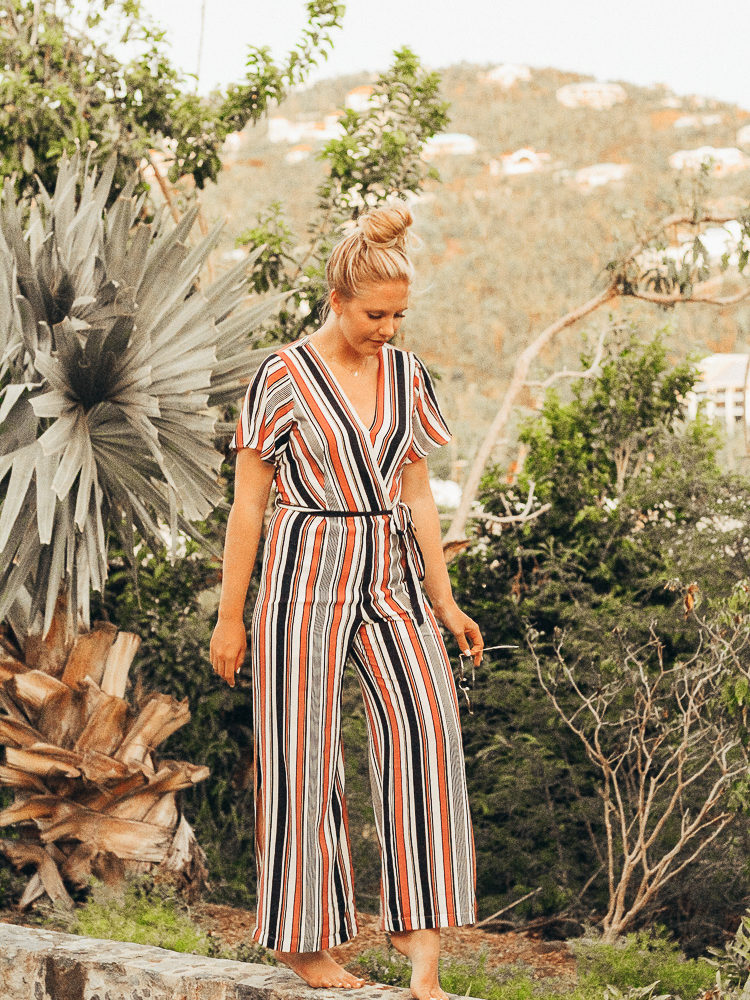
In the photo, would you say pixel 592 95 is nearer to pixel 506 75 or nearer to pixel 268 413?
pixel 506 75

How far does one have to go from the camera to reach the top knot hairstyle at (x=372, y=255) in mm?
2570

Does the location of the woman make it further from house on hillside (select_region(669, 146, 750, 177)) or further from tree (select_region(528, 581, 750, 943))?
house on hillside (select_region(669, 146, 750, 177))

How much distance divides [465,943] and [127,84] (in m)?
4.25

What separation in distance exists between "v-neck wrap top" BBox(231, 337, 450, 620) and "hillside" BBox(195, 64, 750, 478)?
3491 millimetres

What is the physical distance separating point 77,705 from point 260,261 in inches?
92.7

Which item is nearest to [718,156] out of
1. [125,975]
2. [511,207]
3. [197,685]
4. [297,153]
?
[511,207]

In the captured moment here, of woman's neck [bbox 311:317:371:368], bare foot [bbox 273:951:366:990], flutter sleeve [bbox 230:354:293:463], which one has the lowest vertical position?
bare foot [bbox 273:951:366:990]

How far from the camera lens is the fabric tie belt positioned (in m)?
2.73

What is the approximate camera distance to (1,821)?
4.36 meters

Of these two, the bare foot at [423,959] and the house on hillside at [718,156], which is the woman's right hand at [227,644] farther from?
the house on hillside at [718,156]

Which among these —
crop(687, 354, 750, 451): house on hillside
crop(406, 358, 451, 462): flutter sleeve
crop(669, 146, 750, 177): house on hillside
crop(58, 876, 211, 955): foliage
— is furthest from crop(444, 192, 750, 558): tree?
crop(669, 146, 750, 177): house on hillside

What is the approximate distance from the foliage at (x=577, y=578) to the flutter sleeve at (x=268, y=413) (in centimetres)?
237

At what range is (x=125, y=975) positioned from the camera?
315 centimetres

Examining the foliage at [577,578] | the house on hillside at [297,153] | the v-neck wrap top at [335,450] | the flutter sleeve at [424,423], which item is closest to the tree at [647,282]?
the foliage at [577,578]
